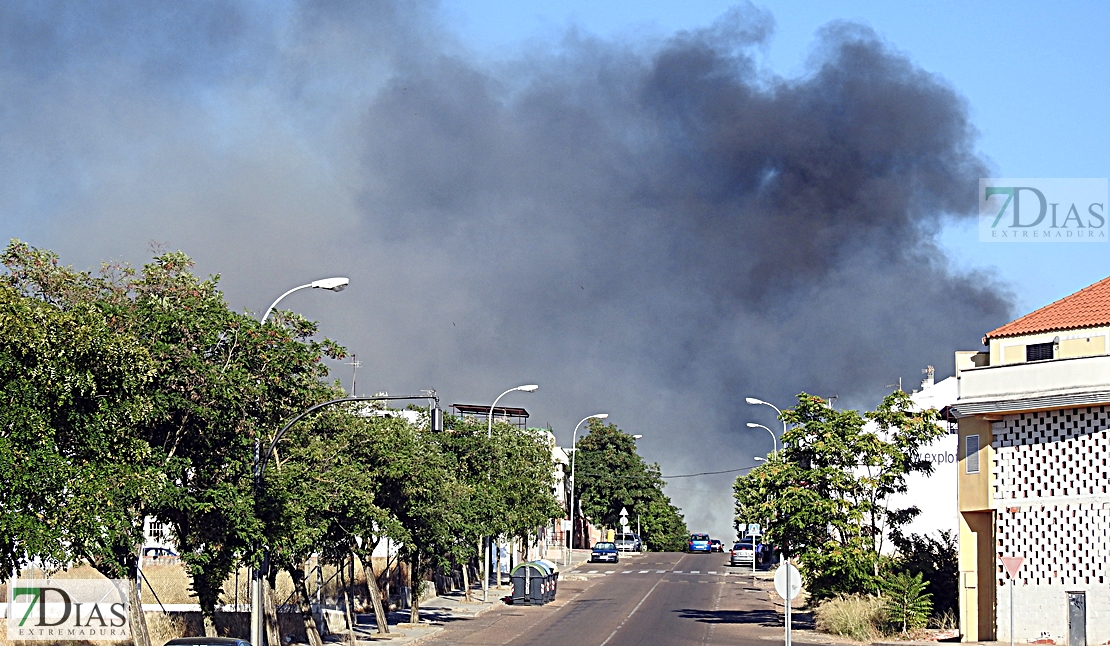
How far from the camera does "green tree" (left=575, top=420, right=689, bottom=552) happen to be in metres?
114

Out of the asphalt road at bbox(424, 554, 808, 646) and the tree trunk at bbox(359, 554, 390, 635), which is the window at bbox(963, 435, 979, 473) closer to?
the asphalt road at bbox(424, 554, 808, 646)

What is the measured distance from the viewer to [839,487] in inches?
1672

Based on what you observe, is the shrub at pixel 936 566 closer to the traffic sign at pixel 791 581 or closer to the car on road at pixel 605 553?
the traffic sign at pixel 791 581

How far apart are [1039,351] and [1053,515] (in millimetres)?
4891

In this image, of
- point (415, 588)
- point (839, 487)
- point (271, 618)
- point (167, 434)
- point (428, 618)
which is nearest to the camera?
point (167, 434)

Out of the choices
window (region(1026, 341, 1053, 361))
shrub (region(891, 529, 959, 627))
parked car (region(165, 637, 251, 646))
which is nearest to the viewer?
parked car (region(165, 637, 251, 646))

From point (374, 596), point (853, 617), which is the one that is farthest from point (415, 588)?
point (853, 617)

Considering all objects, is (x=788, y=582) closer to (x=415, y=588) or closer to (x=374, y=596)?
(x=374, y=596)

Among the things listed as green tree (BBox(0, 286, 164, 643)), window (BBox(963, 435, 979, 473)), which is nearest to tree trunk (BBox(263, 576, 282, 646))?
green tree (BBox(0, 286, 164, 643))

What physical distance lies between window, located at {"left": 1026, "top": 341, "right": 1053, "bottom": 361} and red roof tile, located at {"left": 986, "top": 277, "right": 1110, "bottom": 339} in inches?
16.7

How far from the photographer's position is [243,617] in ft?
102

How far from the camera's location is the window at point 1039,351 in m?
36.2

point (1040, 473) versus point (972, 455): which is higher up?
point (972, 455)

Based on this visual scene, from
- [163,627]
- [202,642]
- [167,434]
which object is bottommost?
[163,627]
